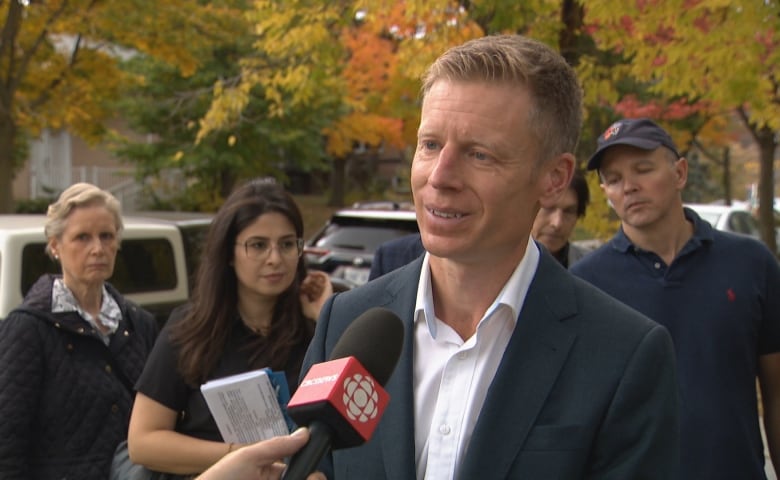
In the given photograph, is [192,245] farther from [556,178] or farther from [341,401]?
[341,401]

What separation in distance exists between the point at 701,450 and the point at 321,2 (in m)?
5.96

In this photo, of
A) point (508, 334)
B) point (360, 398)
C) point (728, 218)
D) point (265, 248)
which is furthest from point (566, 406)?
point (728, 218)

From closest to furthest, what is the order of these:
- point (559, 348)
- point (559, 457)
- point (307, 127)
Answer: point (559, 457)
point (559, 348)
point (307, 127)

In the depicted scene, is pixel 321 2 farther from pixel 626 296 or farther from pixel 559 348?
pixel 559 348

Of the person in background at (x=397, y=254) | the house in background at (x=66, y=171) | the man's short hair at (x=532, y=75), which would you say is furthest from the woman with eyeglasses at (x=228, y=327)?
the house in background at (x=66, y=171)

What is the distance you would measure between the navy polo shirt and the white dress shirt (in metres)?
1.41

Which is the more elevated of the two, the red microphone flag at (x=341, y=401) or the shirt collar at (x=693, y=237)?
the shirt collar at (x=693, y=237)

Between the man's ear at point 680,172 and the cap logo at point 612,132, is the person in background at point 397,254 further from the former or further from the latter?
the man's ear at point 680,172

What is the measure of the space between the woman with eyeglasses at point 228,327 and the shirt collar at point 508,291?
1261 mm

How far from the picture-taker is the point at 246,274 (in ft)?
11.1

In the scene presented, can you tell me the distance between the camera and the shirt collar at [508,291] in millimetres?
1884

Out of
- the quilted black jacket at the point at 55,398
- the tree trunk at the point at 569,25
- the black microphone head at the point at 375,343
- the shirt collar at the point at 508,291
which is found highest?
the tree trunk at the point at 569,25

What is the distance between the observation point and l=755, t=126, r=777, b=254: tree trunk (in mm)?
13109

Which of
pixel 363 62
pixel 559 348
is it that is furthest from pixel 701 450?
pixel 363 62
